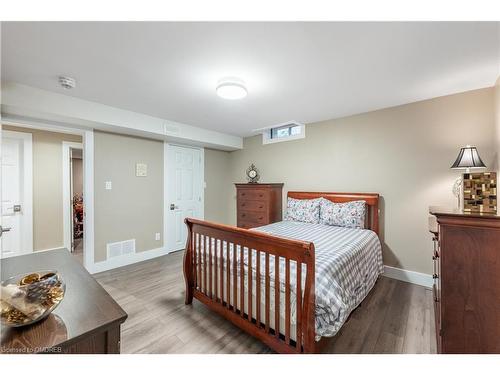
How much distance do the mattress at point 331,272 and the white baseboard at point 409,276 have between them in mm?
225

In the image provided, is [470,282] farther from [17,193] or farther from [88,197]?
[17,193]

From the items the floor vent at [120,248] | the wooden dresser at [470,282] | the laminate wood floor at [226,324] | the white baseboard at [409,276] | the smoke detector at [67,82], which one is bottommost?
the laminate wood floor at [226,324]

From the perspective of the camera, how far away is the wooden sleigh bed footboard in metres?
1.38

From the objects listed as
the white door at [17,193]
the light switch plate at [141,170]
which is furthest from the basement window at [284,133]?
the white door at [17,193]

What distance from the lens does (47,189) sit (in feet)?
12.1

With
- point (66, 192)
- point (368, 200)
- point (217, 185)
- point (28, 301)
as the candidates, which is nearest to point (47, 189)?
point (66, 192)

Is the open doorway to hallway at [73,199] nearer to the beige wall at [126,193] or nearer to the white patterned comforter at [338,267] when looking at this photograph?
the beige wall at [126,193]

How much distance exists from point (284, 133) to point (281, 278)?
3.07m

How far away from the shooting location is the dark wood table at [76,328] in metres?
0.69

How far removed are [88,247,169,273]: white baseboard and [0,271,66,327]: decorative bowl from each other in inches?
109

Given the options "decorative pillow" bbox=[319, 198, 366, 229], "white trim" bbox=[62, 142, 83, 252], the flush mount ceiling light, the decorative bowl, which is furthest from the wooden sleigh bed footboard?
"white trim" bbox=[62, 142, 83, 252]
